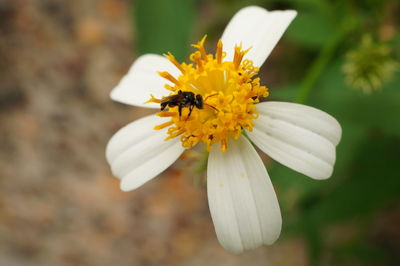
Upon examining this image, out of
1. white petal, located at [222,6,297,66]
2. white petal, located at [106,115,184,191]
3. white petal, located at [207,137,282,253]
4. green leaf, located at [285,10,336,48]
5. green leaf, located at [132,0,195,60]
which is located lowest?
white petal, located at [207,137,282,253]

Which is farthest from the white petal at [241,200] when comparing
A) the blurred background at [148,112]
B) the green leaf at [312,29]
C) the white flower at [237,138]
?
the green leaf at [312,29]

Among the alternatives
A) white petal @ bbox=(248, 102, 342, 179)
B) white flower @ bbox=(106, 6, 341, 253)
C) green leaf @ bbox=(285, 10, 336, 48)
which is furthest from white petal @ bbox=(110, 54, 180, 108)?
green leaf @ bbox=(285, 10, 336, 48)

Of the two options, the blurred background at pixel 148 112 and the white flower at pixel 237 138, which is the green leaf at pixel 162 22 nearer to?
the blurred background at pixel 148 112

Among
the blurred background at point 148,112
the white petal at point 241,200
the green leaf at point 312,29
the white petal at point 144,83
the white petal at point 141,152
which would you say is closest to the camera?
the white petal at point 241,200

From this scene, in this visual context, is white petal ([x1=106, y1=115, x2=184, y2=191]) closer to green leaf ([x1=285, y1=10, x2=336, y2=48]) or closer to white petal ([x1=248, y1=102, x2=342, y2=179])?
white petal ([x1=248, y1=102, x2=342, y2=179])

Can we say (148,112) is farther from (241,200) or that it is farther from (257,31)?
(241,200)

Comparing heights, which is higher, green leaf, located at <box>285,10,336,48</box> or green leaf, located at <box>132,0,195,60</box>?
green leaf, located at <box>132,0,195,60</box>
